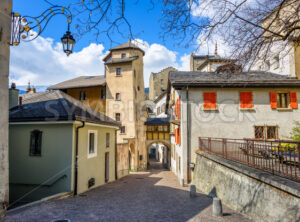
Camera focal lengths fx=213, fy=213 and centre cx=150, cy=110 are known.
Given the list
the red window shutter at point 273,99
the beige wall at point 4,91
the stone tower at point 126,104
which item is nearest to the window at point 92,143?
the beige wall at point 4,91

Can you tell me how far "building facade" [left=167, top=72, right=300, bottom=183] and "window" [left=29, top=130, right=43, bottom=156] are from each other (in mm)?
9093

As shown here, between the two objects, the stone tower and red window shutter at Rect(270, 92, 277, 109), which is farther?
the stone tower

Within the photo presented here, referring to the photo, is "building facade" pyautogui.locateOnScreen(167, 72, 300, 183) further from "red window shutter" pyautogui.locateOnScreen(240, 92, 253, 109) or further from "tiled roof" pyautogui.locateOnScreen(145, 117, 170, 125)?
"tiled roof" pyautogui.locateOnScreen(145, 117, 170, 125)

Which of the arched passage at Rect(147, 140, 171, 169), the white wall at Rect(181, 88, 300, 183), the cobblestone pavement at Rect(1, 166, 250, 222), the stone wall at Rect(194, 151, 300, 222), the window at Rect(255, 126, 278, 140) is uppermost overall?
the white wall at Rect(181, 88, 300, 183)

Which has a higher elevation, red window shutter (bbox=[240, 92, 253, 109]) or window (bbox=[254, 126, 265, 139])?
red window shutter (bbox=[240, 92, 253, 109])

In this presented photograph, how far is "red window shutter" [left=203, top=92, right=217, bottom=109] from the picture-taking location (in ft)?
50.3

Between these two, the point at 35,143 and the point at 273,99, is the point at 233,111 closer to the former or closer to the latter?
the point at 273,99

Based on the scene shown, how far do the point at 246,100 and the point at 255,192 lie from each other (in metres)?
10.1

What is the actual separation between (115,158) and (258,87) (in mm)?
12243

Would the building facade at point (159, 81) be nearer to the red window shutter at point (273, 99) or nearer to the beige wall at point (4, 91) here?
the red window shutter at point (273, 99)

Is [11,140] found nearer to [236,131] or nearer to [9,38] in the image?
[9,38]

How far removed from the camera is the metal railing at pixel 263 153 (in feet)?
19.8

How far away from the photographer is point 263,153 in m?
7.43

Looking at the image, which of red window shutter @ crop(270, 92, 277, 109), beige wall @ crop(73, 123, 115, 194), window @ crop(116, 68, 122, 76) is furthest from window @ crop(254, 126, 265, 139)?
window @ crop(116, 68, 122, 76)
